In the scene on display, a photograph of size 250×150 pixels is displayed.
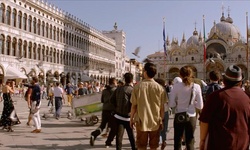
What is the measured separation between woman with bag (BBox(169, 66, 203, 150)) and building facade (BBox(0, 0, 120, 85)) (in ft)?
94.9

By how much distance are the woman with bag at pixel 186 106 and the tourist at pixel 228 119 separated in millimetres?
2179

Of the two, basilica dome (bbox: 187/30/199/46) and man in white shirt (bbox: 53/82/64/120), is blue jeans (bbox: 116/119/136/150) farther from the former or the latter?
basilica dome (bbox: 187/30/199/46)

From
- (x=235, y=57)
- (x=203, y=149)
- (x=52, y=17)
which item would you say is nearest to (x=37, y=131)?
(x=203, y=149)

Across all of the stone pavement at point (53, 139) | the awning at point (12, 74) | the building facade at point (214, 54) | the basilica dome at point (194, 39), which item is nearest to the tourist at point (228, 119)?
the stone pavement at point (53, 139)

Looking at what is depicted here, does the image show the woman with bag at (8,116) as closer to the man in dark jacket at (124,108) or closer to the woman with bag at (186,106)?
the man in dark jacket at (124,108)

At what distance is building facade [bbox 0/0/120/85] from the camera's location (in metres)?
36.1

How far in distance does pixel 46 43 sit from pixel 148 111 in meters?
41.1

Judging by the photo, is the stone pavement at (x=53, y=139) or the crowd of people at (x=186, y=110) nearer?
the crowd of people at (x=186, y=110)

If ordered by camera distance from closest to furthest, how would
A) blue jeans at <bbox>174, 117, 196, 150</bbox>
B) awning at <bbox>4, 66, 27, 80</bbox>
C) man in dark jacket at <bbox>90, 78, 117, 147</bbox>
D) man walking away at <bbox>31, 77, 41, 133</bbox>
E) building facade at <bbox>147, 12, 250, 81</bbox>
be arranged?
blue jeans at <bbox>174, 117, 196, 150</bbox>
man in dark jacket at <bbox>90, 78, 117, 147</bbox>
man walking away at <bbox>31, 77, 41, 133</bbox>
awning at <bbox>4, 66, 27, 80</bbox>
building facade at <bbox>147, 12, 250, 81</bbox>

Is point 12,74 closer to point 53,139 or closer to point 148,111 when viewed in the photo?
point 53,139

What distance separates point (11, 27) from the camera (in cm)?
3622

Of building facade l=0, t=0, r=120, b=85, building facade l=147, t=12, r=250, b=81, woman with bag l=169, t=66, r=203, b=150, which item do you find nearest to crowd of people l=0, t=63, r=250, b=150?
woman with bag l=169, t=66, r=203, b=150

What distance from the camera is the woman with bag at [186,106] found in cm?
565

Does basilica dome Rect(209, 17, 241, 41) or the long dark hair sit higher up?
basilica dome Rect(209, 17, 241, 41)
